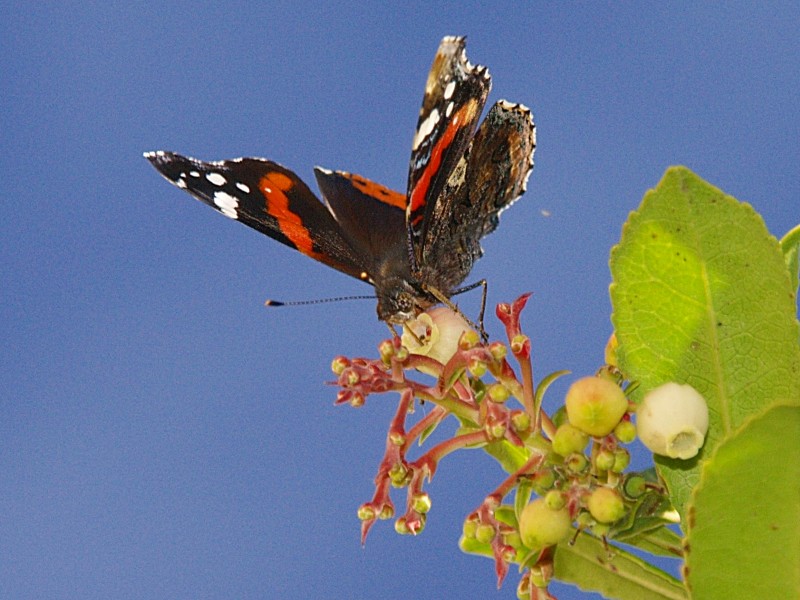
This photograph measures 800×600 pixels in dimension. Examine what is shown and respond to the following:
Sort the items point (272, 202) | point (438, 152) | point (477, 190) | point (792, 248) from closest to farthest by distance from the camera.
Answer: point (792, 248)
point (438, 152)
point (477, 190)
point (272, 202)

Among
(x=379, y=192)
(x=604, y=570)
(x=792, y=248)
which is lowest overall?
(x=604, y=570)

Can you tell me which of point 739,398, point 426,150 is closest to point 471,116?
point 426,150

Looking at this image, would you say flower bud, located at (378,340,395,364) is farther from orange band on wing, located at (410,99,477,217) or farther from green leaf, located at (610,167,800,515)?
orange band on wing, located at (410,99,477,217)

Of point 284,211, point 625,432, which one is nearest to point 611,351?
point 625,432

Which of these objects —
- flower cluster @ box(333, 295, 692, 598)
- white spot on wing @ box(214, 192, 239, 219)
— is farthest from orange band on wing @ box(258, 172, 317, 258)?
flower cluster @ box(333, 295, 692, 598)

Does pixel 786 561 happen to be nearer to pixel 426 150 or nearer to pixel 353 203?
pixel 426 150

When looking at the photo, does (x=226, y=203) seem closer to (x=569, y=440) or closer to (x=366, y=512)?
(x=366, y=512)

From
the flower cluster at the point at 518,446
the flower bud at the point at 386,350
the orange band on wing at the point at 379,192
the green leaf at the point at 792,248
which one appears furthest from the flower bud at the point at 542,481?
the orange band on wing at the point at 379,192
